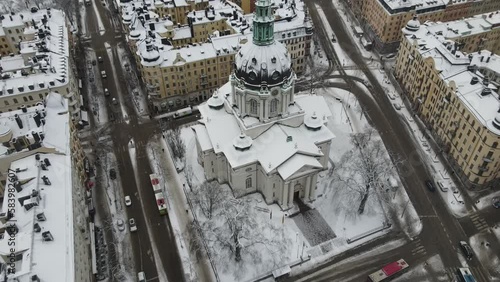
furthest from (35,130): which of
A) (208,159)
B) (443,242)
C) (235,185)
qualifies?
(443,242)

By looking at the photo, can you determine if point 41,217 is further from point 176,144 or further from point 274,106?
point 274,106

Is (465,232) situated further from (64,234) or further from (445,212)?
(64,234)

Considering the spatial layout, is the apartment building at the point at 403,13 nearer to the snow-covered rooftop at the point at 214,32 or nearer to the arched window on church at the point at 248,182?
the snow-covered rooftop at the point at 214,32

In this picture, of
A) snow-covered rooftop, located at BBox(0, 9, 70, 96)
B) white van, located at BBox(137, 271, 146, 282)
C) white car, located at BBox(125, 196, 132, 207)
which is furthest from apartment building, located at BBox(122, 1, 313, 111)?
white van, located at BBox(137, 271, 146, 282)

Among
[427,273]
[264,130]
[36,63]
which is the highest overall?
[36,63]

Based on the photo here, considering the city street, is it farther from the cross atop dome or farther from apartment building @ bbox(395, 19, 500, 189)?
apartment building @ bbox(395, 19, 500, 189)

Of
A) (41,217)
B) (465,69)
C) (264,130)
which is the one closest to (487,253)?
(465,69)
